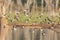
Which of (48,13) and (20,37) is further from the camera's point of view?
(48,13)

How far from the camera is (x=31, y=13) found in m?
4.73

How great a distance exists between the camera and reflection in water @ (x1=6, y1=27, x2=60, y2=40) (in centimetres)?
413

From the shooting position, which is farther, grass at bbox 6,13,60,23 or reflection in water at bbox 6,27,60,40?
grass at bbox 6,13,60,23

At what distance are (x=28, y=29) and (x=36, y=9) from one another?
1.59ft

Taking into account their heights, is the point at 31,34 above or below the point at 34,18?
below

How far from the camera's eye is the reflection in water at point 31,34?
413 cm

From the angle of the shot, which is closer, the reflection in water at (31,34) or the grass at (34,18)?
the reflection in water at (31,34)

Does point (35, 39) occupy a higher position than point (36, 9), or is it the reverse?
point (36, 9)

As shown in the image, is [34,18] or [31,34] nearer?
[31,34]

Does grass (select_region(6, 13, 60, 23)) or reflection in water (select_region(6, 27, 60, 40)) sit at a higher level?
grass (select_region(6, 13, 60, 23))

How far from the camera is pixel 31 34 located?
426 cm

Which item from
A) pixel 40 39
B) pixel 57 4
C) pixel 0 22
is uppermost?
pixel 57 4

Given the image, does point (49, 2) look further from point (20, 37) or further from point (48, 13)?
point (20, 37)

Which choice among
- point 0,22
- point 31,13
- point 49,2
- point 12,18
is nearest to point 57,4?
point 49,2
